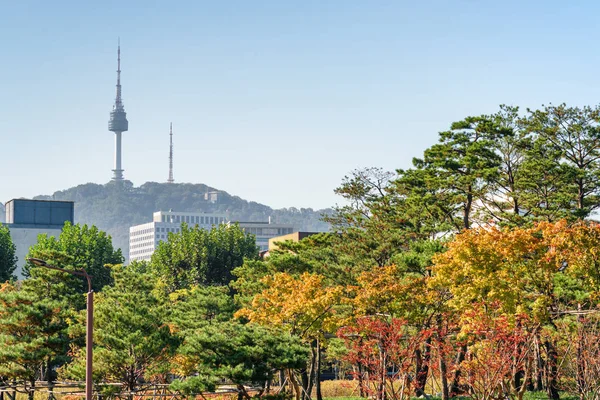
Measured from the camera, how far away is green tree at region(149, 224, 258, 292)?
3214 inches

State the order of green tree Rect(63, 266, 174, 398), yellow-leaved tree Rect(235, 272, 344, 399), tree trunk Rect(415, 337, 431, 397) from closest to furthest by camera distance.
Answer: green tree Rect(63, 266, 174, 398) → yellow-leaved tree Rect(235, 272, 344, 399) → tree trunk Rect(415, 337, 431, 397)

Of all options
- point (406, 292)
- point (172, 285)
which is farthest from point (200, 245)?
point (406, 292)

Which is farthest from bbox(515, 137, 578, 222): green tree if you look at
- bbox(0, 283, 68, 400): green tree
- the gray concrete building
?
the gray concrete building

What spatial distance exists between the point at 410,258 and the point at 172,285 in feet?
139

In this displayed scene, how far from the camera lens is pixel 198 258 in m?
83.1

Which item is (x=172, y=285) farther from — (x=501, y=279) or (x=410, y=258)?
(x=501, y=279)

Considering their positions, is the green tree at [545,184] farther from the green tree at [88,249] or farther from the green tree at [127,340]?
the green tree at [88,249]

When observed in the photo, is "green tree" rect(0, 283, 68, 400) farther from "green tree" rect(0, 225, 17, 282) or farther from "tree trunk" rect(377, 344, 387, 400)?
"green tree" rect(0, 225, 17, 282)

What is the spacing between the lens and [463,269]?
34.3 metres

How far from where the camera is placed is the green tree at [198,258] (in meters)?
81.6

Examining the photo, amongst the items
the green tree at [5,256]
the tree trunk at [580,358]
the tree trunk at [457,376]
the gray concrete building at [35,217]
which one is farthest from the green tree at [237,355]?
the gray concrete building at [35,217]

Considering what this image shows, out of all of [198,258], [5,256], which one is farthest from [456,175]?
[5,256]

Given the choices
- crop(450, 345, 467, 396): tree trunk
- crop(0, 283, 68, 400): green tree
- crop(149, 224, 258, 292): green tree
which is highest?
crop(149, 224, 258, 292): green tree

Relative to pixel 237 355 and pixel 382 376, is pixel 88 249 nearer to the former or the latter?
pixel 237 355
